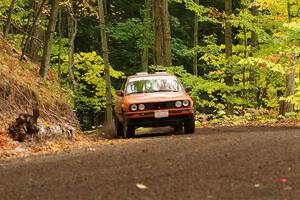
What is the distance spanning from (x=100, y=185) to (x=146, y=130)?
517 inches

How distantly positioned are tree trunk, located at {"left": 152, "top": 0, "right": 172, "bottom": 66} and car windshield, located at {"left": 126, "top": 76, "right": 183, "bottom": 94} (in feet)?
19.1

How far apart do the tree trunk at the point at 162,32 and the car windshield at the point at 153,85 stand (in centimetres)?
581

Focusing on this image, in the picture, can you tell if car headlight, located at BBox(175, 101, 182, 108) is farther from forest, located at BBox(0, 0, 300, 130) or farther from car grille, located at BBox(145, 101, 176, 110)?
forest, located at BBox(0, 0, 300, 130)

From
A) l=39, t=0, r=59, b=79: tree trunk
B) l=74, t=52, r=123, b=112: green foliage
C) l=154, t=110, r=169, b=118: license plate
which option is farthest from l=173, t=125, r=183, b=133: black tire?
l=74, t=52, r=123, b=112: green foliage

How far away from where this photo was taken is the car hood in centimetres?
1295

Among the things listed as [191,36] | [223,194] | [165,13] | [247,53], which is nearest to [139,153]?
[223,194]

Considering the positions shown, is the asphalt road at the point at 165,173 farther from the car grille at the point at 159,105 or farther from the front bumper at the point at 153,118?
the car grille at the point at 159,105

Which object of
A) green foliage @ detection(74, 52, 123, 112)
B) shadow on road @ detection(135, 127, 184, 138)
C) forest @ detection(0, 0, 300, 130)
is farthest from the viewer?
green foliage @ detection(74, 52, 123, 112)

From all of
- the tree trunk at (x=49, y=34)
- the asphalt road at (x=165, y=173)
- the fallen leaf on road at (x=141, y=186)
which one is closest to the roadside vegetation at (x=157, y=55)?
the tree trunk at (x=49, y=34)

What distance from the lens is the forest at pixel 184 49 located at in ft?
56.9

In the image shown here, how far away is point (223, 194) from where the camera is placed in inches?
204

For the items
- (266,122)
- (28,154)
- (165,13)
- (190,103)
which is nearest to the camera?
(28,154)

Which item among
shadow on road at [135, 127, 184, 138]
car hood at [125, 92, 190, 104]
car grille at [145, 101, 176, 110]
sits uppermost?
car hood at [125, 92, 190, 104]

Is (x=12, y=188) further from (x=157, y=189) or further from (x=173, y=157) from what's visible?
(x=173, y=157)
